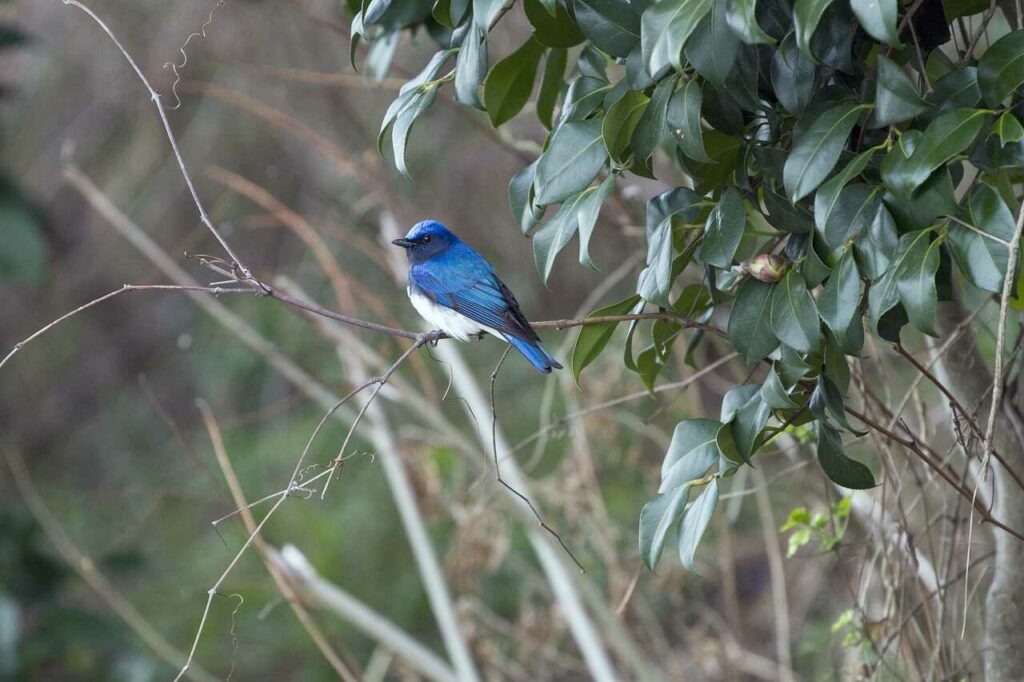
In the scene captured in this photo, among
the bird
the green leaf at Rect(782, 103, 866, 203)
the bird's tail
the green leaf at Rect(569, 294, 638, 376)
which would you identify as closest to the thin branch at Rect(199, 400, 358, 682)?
the bird

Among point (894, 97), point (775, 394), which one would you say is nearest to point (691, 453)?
point (775, 394)

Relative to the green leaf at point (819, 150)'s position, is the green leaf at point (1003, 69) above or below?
above

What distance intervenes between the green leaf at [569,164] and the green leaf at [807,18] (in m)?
0.45

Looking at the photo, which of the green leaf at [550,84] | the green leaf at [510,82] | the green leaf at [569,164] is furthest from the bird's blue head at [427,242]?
the green leaf at [569,164]

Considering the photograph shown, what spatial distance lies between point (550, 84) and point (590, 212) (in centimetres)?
60

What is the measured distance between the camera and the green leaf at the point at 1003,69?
157 centimetres

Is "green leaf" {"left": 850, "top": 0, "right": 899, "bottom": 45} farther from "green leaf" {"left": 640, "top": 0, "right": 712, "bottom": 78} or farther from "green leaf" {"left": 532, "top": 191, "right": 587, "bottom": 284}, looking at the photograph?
"green leaf" {"left": 532, "top": 191, "right": 587, "bottom": 284}

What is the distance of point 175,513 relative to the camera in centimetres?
838

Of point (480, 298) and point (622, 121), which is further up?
point (622, 121)

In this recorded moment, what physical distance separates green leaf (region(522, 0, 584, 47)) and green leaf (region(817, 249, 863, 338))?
64 cm

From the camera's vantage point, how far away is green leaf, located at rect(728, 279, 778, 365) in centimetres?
185

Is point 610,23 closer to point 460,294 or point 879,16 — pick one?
point 879,16

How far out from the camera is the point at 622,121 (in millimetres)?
1807

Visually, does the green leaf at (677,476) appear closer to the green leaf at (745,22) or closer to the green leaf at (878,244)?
the green leaf at (878,244)
